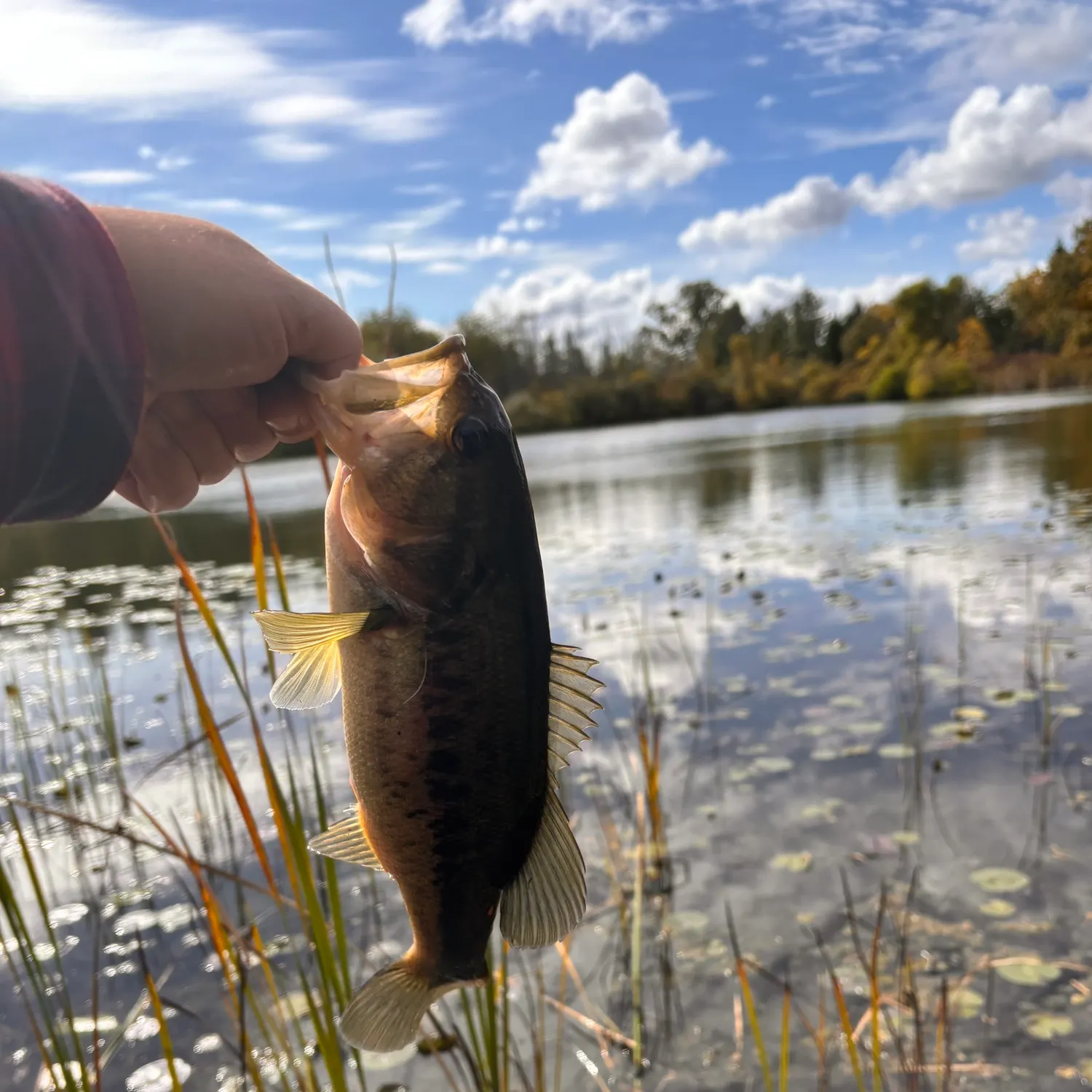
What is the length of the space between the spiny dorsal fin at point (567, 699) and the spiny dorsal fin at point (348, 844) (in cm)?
40

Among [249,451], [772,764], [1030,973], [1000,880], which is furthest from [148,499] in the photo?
[772,764]

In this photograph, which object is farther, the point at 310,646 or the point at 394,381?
the point at 394,381

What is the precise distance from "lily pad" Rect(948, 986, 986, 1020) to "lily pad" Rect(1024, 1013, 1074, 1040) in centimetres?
19

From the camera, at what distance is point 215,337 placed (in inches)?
64.3

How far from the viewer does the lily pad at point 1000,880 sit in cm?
454

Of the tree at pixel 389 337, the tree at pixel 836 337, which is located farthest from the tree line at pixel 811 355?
the tree at pixel 389 337

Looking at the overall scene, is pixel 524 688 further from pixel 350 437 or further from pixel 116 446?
pixel 116 446

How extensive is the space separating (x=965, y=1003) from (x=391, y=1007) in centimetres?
339

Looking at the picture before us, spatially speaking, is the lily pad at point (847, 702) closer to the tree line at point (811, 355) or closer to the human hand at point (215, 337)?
the human hand at point (215, 337)

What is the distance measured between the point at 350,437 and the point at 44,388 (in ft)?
1.65

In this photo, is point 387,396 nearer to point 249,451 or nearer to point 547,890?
point 249,451

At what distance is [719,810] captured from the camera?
5.53m

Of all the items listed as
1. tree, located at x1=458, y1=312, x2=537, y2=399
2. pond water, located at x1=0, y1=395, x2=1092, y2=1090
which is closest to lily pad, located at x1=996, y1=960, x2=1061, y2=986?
pond water, located at x1=0, y1=395, x2=1092, y2=1090

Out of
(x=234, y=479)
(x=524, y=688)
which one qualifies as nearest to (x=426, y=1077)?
(x=524, y=688)
